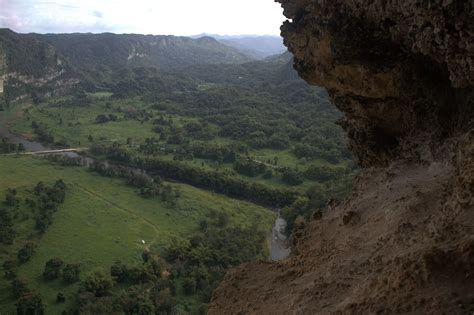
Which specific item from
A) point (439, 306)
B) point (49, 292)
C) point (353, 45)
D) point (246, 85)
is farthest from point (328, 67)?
point (246, 85)

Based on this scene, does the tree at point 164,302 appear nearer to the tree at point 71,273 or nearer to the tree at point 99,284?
the tree at point 99,284

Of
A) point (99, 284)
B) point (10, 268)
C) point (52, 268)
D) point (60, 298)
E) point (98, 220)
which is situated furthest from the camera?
point (98, 220)

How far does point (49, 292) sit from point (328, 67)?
110ft

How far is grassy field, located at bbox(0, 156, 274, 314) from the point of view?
138 ft

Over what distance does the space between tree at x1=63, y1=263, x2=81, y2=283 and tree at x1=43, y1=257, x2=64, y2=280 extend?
2.86ft

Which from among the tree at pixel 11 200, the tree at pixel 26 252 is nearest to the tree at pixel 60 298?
the tree at pixel 26 252

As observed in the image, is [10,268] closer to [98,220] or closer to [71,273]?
[71,273]

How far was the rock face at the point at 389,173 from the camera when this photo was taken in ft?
22.4

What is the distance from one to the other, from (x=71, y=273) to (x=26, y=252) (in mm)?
6188

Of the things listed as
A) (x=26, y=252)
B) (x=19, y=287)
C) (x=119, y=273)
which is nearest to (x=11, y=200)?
(x=26, y=252)

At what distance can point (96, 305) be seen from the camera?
33.8 m

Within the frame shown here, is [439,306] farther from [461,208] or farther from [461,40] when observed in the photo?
[461,40]

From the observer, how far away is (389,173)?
37.5 feet

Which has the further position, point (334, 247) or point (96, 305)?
point (96, 305)
